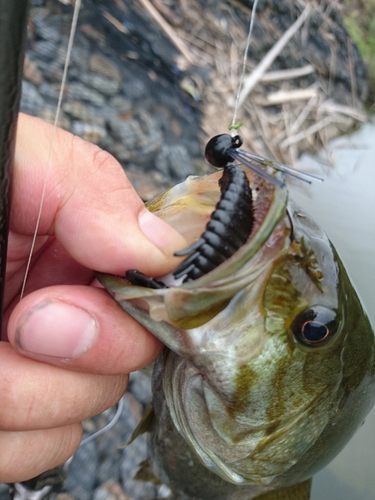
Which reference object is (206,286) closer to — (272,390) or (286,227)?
(286,227)

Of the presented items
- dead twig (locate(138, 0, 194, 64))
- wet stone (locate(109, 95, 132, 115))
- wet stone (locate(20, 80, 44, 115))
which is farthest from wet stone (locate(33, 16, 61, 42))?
dead twig (locate(138, 0, 194, 64))

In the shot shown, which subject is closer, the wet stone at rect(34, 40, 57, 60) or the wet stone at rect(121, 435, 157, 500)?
the wet stone at rect(121, 435, 157, 500)

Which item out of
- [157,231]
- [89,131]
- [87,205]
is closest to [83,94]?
[89,131]

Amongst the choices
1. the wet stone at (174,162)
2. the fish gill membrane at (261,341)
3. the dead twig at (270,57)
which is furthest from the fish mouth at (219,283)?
the dead twig at (270,57)

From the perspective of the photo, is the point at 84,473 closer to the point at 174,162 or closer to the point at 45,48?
the point at 174,162

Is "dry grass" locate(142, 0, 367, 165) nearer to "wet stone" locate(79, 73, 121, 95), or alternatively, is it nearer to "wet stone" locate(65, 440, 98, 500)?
"wet stone" locate(79, 73, 121, 95)

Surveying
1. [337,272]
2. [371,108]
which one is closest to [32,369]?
[337,272]
